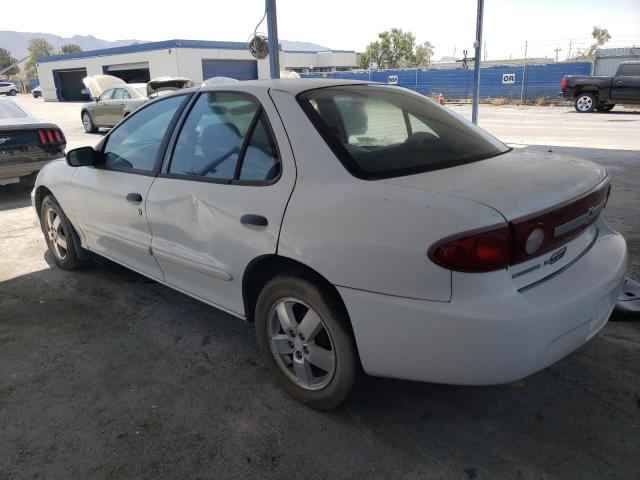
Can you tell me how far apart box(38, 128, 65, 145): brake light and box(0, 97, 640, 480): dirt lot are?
177 inches

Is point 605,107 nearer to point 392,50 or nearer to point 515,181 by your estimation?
point 515,181

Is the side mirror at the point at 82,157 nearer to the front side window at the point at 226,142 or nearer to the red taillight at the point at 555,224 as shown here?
the front side window at the point at 226,142

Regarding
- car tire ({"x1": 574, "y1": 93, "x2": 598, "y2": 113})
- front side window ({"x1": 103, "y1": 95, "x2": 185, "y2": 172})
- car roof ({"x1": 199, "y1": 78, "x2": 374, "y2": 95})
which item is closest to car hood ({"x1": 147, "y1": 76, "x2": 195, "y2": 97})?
front side window ({"x1": 103, "y1": 95, "x2": 185, "y2": 172})

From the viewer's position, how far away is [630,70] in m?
18.0

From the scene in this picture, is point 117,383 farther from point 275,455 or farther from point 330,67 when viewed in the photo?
point 330,67

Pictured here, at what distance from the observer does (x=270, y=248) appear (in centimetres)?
254

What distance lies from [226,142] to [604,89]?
19.6 meters

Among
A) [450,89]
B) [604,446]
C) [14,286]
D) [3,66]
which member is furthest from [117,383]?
[3,66]

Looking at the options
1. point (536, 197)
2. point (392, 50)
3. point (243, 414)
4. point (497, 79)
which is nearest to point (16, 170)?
point (243, 414)

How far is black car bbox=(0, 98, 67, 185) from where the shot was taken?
7137 mm

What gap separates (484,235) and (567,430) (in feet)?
3.80

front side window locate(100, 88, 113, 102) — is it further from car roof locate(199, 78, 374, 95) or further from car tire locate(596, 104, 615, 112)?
car tire locate(596, 104, 615, 112)

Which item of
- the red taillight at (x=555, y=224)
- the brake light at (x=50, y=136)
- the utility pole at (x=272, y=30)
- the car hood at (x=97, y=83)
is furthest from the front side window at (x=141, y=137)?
the car hood at (x=97, y=83)

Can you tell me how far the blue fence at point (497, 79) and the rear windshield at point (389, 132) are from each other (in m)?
24.8
